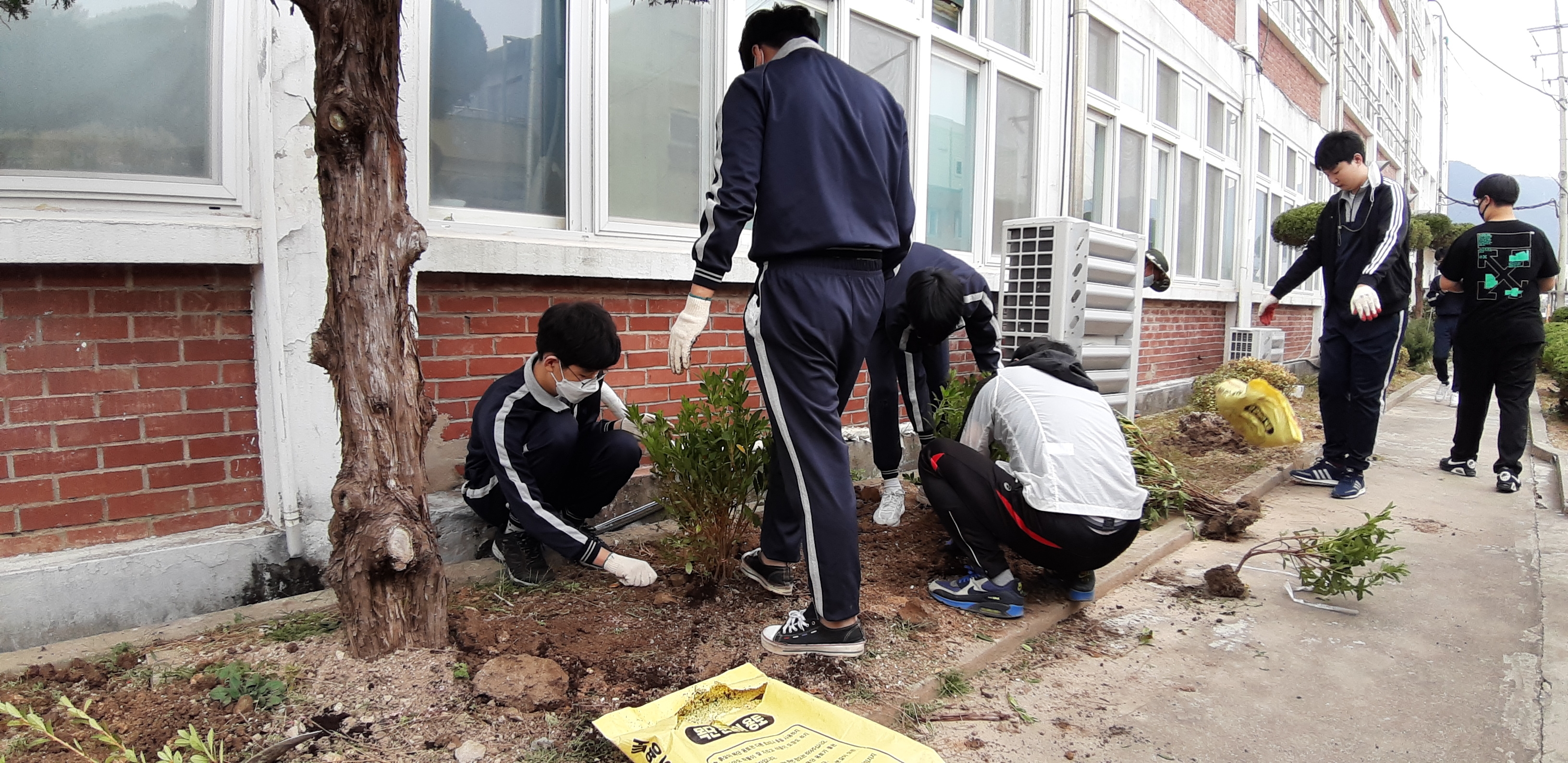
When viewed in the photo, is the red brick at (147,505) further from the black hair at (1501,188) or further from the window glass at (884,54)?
the black hair at (1501,188)

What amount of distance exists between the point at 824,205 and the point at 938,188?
3792mm

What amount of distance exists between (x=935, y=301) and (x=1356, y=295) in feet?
9.99

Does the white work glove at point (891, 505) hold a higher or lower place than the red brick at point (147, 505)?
lower

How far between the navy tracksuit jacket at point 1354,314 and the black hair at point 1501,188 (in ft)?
2.44

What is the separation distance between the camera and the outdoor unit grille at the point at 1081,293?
559 centimetres

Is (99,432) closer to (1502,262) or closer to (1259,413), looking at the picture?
(1259,413)

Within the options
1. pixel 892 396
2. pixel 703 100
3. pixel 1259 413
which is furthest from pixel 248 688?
pixel 1259 413

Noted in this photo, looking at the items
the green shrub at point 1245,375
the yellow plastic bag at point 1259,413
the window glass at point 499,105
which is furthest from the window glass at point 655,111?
the green shrub at point 1245,375

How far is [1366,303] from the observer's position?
4879mm

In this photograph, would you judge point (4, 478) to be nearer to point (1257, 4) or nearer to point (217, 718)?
point (217, 718)

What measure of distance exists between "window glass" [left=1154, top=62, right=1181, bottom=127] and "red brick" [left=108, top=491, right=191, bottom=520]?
9052 mm

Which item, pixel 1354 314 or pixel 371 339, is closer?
pixel 371 339

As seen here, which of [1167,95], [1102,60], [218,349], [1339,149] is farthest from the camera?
[1167,95]

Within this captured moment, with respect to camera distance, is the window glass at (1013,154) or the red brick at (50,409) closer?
the red brick at (50,409)
